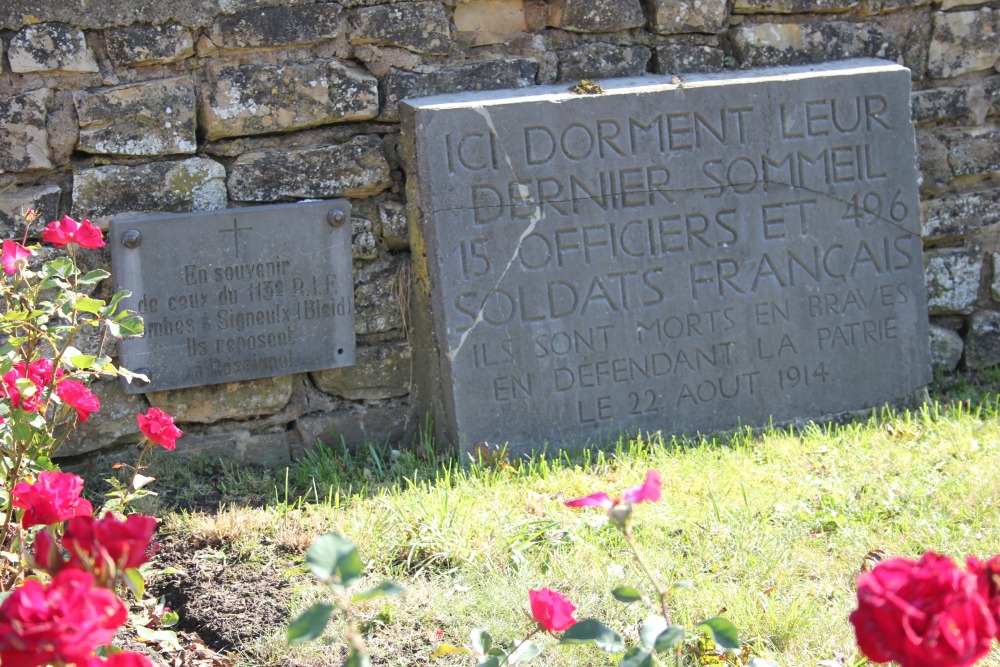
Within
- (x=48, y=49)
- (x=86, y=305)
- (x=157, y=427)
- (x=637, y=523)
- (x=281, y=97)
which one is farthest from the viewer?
(x=281, y=97)

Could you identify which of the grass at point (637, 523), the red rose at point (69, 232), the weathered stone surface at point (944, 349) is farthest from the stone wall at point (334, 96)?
the red rose at point (69, 232)

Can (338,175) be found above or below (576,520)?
above

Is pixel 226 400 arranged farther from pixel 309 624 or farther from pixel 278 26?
pixel 309 624

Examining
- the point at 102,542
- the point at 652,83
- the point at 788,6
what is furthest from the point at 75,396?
the point at 788,6

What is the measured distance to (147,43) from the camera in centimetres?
306

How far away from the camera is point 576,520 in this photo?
104 inches

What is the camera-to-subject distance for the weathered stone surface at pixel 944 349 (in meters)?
3.80

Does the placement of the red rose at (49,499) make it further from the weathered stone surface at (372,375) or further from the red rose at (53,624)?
the weathered stone surface at (372,375)

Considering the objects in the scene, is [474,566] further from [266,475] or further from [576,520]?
[266,475]

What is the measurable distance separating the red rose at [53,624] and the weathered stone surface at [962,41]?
3627 mm

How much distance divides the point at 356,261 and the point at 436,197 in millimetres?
401

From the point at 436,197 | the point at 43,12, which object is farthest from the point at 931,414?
the point at 43,12

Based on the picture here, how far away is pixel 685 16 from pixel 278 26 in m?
1.36

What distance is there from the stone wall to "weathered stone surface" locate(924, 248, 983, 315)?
1 centimetres
